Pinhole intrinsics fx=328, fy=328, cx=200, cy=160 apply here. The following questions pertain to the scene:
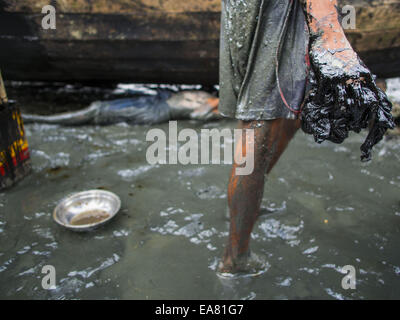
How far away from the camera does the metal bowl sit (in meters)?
2.26

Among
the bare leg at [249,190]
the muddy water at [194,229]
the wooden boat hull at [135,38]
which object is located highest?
the wooden boat hull at [135,38]

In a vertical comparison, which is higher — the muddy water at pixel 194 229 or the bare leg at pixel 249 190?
the bare leg at pixel 249 190

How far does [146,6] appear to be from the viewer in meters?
3.22

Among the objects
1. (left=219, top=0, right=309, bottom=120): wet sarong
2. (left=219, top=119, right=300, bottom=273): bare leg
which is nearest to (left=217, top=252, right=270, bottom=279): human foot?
(left=219, top=119, right=300, bottom=273): bare leg

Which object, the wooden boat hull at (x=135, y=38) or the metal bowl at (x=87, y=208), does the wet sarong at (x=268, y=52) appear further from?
the wooden boat hull at (x=135, y=38)

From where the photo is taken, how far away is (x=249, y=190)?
159 centimetres

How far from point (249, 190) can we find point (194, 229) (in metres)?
0.75

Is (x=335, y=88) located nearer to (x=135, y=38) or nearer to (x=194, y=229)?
(x=194, y=229)

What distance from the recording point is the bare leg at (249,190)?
4.98 ft

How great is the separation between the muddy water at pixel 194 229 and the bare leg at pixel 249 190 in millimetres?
155

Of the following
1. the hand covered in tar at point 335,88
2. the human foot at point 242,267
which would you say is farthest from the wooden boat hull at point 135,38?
the human foot at point 242,267

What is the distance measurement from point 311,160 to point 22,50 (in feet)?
10.6

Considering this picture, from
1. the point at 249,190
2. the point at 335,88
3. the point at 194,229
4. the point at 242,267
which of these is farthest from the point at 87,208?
the point at 335,88
